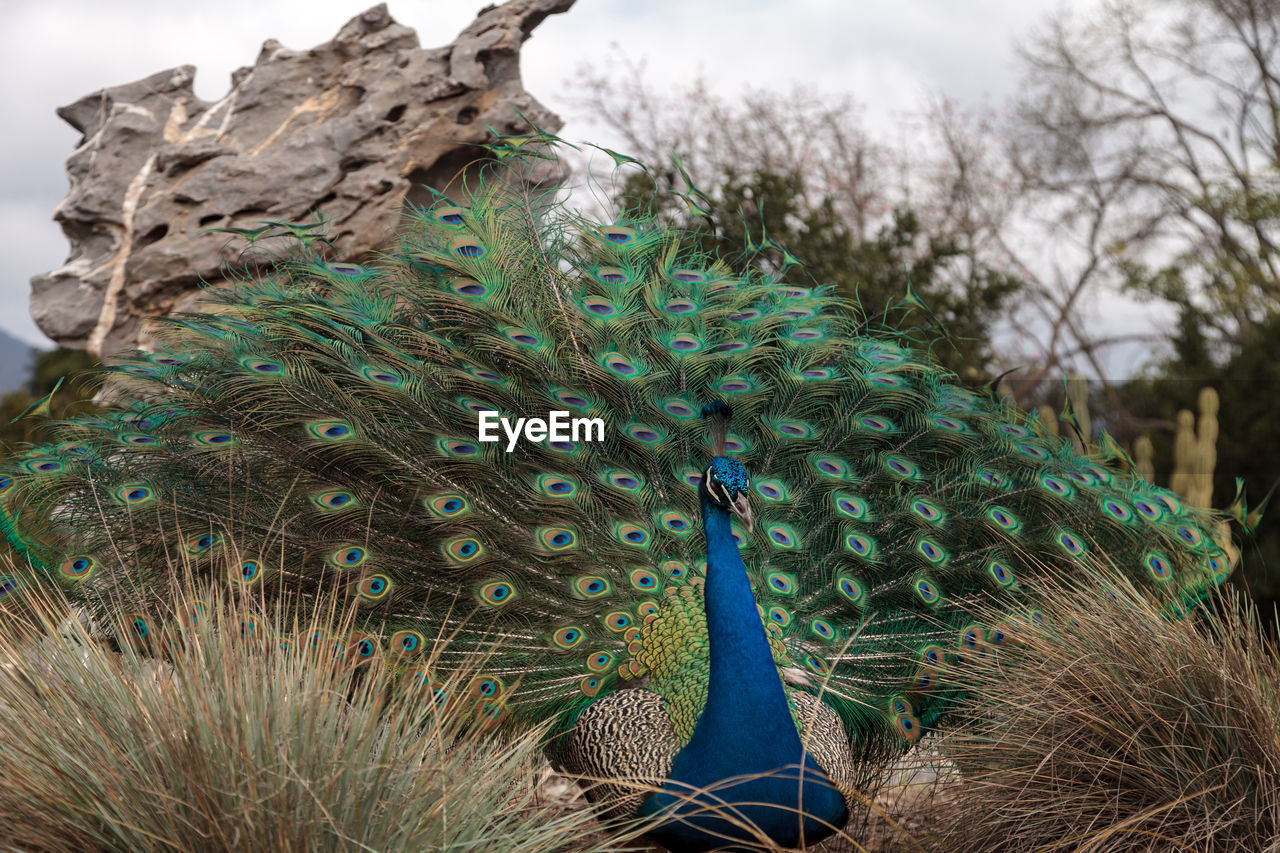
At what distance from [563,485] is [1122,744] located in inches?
73.4

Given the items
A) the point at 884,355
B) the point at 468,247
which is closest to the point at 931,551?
the point at 884,355

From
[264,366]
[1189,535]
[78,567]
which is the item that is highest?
[264,366]

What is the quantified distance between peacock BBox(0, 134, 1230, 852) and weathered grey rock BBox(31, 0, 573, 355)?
9.55ft

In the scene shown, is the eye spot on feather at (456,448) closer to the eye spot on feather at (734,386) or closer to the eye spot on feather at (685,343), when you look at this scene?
the eye spot on feather at (685,343)

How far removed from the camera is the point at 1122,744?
98.2 inches

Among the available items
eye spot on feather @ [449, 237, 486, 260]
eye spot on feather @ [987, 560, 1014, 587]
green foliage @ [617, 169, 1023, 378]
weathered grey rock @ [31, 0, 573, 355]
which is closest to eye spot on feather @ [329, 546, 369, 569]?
eye spot on feather @ [449, 237, 486, 260]

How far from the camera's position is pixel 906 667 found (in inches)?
135

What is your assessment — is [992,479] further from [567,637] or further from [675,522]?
[567,637]

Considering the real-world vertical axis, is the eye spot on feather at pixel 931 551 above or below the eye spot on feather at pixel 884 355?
below

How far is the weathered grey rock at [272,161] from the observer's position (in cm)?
648

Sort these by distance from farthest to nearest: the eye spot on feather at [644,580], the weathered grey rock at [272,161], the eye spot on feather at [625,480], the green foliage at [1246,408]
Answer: the green foliage at [1246,408], the weathered grey rock at [272,161], the eye spot on feather at [625,480], the eye spot on feather at [644,580]

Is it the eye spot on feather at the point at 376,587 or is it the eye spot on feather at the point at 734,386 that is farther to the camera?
the eye spot on feather at the point at 734,386

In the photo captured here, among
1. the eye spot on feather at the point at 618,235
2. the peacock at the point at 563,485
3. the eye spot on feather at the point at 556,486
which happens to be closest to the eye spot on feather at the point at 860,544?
the peacock at the point at 563,485

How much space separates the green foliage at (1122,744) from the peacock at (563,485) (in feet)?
1.37
